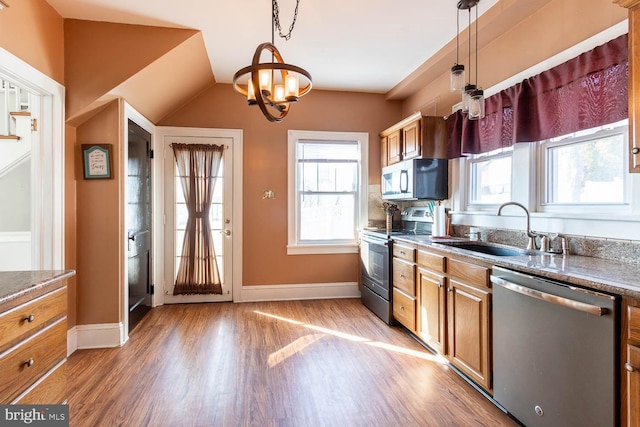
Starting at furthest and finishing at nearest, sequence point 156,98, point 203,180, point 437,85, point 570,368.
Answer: point 203,180
point 437,85
point 156,98
point 570,368

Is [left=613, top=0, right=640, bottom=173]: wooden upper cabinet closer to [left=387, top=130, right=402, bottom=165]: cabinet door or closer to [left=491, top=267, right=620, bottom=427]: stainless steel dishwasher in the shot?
[left=491, top=267, right=620, bottom=427]: stainless steel dishwasher

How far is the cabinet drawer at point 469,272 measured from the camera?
82.4 inches

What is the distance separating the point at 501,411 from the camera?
1996 millimetres

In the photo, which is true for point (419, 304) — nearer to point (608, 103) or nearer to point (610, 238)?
point (610, 238)

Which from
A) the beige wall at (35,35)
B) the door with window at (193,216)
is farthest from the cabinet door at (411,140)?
the beige wall at (35,35)

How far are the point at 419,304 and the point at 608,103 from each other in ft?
6.21

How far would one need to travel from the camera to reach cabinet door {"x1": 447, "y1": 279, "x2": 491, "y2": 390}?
2.09 metres

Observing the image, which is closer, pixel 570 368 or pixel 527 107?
pixel 570 368

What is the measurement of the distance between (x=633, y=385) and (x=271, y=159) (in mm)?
3767

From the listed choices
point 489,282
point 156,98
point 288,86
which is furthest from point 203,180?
point 489,282

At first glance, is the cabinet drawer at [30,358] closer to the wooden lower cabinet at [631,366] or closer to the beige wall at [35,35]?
the beige wall at [35,35]

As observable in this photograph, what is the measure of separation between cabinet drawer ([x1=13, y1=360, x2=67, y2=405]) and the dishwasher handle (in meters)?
2.29

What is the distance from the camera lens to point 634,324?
128cm

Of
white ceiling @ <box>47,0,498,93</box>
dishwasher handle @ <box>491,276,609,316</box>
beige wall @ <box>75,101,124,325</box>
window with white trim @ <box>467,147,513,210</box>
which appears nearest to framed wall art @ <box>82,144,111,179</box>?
beige wall @ <box>75,101,124,325</box>
